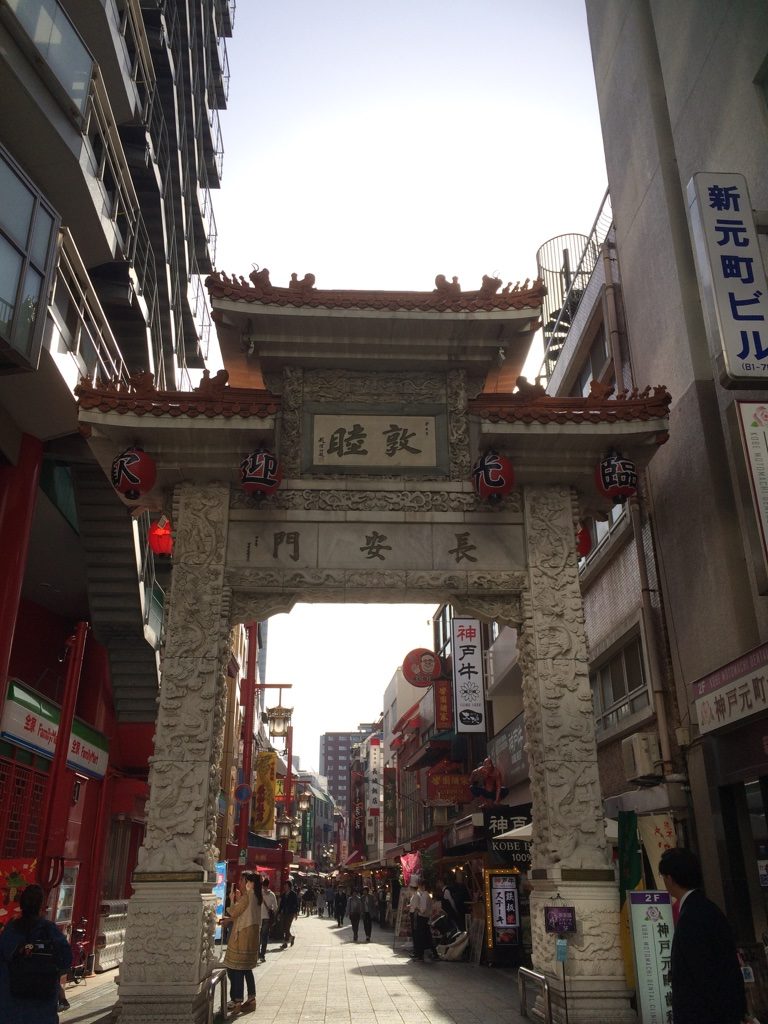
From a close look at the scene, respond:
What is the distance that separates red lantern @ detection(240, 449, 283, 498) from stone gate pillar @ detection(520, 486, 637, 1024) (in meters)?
3.56

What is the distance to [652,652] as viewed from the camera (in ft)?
40.3

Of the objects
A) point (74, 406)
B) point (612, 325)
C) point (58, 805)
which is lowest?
point (58, 805)

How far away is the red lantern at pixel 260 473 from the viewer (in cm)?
1036

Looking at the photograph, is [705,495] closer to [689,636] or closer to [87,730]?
[689,636]

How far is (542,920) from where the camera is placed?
9344mm

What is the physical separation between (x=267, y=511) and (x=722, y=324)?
20.1ft

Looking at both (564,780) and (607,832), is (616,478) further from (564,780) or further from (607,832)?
(607,832)

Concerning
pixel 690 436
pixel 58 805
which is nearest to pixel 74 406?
pixel 58 805

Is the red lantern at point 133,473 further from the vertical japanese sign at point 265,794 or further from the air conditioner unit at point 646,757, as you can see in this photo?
the vertical japanese sign at point 265,794

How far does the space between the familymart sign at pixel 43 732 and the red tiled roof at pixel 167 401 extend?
4.42 meters

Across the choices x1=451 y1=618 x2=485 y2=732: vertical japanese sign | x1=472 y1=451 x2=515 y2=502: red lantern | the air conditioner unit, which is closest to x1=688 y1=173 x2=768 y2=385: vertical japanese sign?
x1=472 y1=451 x2=515 y2=502: red lantern

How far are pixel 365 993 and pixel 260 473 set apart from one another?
7.89 metres

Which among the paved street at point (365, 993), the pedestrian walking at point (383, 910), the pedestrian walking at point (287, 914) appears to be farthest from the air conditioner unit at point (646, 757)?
the pedestrian walking at point (383, 910)

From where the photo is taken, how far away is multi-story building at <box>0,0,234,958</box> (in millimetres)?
10742
